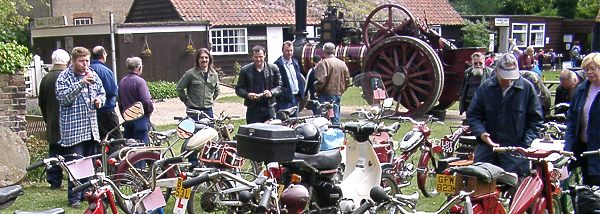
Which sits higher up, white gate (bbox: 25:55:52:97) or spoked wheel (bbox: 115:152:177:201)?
spoked wheel (bbox: 115:152:177:201)

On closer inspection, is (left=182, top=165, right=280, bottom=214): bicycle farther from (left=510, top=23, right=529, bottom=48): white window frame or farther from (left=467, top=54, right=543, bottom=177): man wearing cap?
(left=510, top=23, right=529, bottom=48): white window frame

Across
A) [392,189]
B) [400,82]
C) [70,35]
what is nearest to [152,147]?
[392,189]

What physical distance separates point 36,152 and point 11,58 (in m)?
1.13

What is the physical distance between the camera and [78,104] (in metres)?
6.96

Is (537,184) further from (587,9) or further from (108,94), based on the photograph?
(587,9)

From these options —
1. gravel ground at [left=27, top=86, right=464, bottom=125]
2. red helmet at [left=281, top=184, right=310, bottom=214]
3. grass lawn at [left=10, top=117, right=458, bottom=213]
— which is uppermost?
red helmet at [left=281, top=184, right=310, bottom=214]

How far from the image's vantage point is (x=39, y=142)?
8.95m

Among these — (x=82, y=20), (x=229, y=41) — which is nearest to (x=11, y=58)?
(x=229, y=41)

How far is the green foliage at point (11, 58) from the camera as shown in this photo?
27.6 feet

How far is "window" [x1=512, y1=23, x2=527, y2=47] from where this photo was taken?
35.3 m

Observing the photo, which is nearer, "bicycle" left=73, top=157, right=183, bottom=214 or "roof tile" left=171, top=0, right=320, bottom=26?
"bicycle" left=73, top=157, right=183, bottom=214

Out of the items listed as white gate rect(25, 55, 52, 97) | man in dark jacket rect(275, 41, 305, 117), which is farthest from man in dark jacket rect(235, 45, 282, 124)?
white gate rect(25, 55, 52, 97)

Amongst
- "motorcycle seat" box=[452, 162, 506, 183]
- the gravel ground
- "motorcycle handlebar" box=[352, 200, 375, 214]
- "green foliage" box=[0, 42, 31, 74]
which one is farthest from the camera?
the gravel ground

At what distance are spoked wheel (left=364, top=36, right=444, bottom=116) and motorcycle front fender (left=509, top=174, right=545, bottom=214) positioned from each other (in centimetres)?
812
